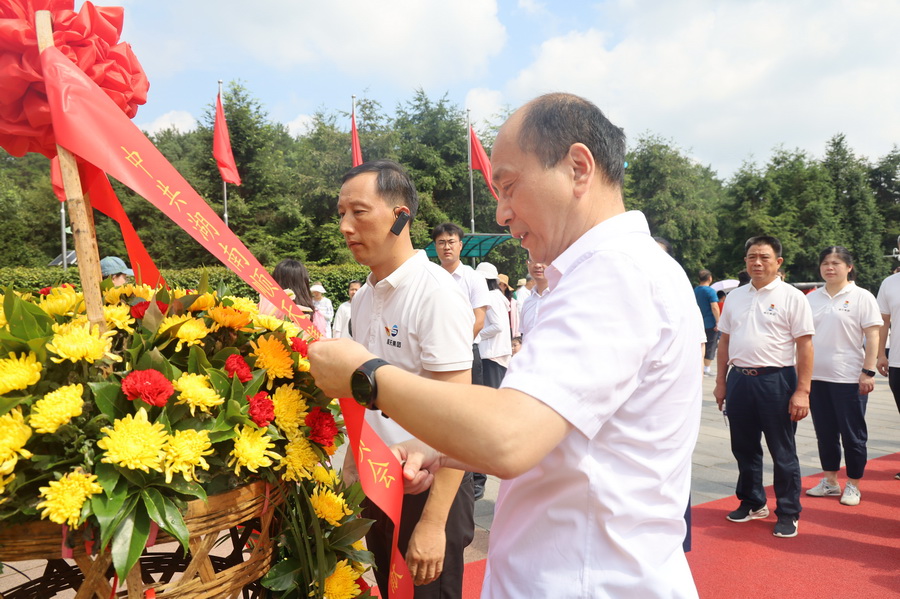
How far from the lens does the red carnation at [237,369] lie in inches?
52.7

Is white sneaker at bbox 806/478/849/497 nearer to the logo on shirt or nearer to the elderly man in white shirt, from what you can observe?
the logo on shirt

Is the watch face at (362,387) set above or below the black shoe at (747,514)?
above

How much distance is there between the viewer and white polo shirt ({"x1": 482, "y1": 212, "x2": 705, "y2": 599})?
1.06 metres

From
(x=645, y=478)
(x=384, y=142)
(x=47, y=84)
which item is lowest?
(x=645, y=478)

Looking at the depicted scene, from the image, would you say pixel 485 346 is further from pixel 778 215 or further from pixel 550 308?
pixel 778 215

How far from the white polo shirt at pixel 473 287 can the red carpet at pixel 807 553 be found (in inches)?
90.6

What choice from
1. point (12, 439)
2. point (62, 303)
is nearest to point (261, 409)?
point (12, 439)

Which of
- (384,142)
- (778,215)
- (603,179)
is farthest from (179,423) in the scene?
(778,215)

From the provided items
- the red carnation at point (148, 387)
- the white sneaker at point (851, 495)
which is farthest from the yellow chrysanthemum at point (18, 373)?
the white sneaker at point (851, 495)

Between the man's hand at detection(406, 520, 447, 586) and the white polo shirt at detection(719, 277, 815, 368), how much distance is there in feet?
11.4

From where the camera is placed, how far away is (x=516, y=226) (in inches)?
53.7

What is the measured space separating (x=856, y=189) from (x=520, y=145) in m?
43.6

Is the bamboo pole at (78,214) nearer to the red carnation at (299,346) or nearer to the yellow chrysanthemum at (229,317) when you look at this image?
the yellow chrysanthemum at (229,317)

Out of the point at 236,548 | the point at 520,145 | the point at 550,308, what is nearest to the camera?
the point at 550,308
